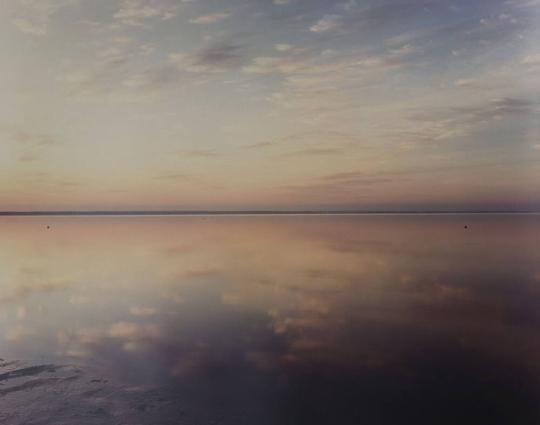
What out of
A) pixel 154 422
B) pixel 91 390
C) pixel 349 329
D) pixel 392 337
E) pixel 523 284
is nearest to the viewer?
pixel 154 422

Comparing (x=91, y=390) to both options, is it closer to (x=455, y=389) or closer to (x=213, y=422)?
(x=213, y=422)

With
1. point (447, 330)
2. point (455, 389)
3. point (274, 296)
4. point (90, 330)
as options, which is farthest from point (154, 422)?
point (274, 296)

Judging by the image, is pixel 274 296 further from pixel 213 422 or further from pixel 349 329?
pixel 213 422

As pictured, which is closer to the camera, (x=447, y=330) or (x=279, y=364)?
(x=279, y=364)

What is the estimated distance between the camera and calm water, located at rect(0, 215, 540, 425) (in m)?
8.83

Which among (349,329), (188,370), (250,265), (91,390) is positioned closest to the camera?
(91,390)

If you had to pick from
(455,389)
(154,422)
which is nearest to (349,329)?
(455,389)

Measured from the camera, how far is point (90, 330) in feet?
47.7

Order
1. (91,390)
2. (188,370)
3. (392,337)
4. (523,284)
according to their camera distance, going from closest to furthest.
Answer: (91,390) < (188,370) < (392,337) < (523,284)

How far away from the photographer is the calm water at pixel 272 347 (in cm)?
883

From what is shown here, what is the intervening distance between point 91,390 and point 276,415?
12.6 feet

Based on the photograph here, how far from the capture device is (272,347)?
12.7 meters

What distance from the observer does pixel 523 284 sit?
838 inches

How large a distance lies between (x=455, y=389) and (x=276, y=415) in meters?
3.80
